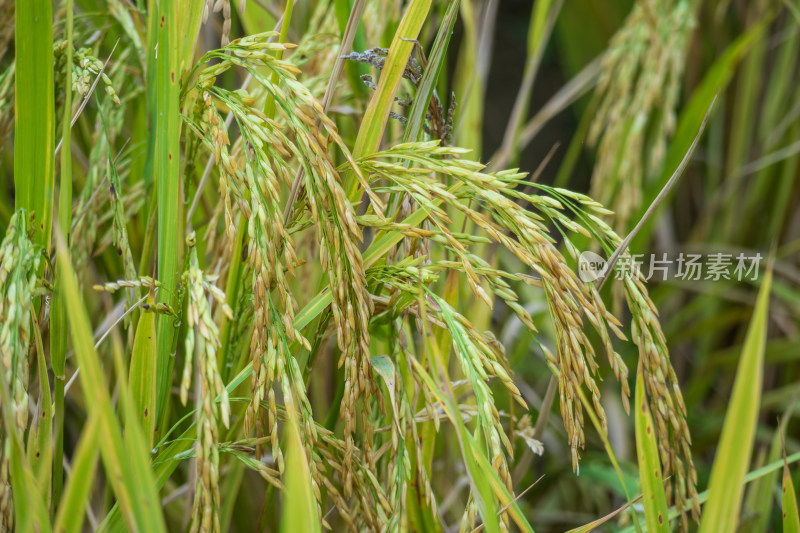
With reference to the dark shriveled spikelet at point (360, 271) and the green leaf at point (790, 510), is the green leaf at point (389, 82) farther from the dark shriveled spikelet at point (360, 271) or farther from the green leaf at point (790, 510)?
the green leaf at point (790, 510)

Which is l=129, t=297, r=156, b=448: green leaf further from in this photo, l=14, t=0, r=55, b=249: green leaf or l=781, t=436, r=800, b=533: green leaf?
l=781, t=436, r=800, b=533: green leaf

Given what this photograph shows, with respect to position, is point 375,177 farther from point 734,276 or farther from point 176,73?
point 734,276

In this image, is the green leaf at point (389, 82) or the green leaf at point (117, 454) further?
the green leaf at point (389, 82)

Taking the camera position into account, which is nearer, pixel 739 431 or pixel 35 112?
pixel 739 431

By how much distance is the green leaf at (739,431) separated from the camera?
13.9 inches

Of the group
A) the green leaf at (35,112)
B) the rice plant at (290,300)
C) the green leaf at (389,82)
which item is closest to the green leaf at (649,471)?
the rice plant at (290,300)

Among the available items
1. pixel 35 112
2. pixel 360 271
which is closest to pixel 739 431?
pixel 360 271

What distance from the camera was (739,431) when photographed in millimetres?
362

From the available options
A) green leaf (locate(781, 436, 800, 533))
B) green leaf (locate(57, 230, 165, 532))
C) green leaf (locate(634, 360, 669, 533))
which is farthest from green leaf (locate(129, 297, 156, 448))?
green leaf (locate(781, 436, 800, 533))

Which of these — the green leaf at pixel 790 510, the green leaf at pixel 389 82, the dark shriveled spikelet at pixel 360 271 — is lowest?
the green leaf at pixel 790 510

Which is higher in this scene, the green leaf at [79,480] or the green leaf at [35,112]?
the green leaf at [35,112]

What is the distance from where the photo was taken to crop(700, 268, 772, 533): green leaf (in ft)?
1.16

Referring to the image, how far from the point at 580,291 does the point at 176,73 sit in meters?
0.30

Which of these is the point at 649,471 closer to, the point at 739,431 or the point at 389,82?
the point at 739,431
